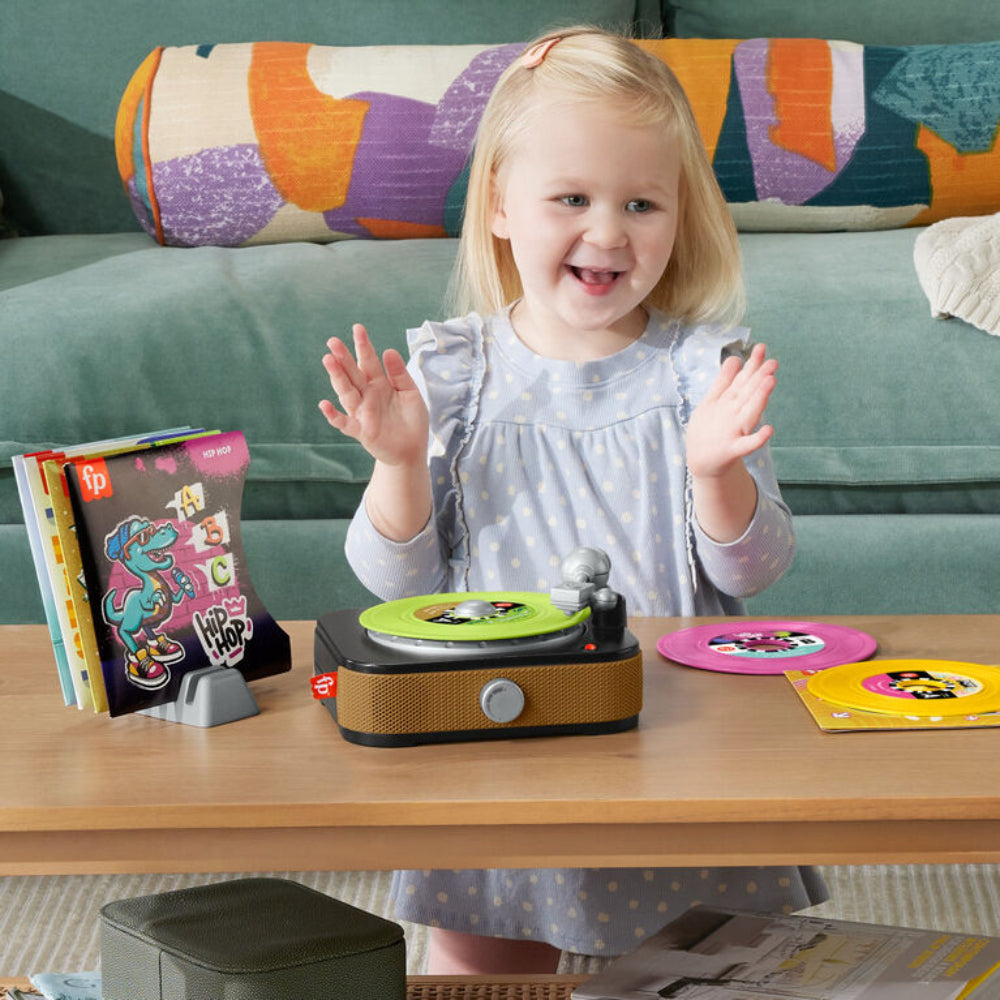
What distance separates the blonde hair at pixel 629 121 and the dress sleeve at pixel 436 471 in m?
0.06

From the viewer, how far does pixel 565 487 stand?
3.45ft

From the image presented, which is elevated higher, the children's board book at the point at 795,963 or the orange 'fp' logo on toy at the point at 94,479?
the orange 'fp' logo on toy at the point at 94,479

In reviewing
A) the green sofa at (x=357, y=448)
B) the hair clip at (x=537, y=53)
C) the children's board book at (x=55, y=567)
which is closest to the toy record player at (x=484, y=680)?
the children's board book at (x=55, y=567)

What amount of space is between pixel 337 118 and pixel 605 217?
0.92 m

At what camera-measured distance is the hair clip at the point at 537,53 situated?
3.38ft

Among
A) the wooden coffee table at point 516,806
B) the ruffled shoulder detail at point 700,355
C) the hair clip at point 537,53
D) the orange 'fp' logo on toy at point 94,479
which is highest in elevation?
the hair clip at point 537,53

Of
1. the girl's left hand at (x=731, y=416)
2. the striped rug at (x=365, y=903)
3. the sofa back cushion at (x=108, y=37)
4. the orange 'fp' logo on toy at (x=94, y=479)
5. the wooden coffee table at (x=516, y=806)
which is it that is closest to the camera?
the wooden coffee table at (x=516, y=806)

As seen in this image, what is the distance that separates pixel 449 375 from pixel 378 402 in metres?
0.22

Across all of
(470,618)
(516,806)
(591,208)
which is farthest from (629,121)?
(516,806)

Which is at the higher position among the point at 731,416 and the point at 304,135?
the point at 304,135

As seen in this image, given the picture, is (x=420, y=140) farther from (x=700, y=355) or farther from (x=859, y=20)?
(x=700, y=355)

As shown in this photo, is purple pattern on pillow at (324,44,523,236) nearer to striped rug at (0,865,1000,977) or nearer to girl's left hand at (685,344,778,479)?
striped rug at (0,865,1000,977)

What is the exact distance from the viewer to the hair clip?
1.03 m

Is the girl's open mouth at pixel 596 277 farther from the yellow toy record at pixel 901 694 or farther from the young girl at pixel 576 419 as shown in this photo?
the yellow toy record at pixel 901 694
